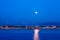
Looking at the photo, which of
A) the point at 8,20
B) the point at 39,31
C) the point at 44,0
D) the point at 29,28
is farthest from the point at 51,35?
the point at 8,20

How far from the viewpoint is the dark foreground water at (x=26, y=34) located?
4.17 feet

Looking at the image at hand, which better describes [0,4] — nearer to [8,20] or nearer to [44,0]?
[8,20]

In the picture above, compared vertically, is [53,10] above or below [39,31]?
above

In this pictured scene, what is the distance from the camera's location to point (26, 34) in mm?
1306

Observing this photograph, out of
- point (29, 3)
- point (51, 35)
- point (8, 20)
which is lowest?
point (51, 35)

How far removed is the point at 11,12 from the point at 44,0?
0.36 meters

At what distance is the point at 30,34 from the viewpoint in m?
1.31

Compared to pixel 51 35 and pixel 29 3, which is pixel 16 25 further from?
pixel 51 35

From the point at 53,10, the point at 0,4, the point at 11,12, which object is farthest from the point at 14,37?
the point at 53,10

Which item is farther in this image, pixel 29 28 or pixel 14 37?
pixel 14 37

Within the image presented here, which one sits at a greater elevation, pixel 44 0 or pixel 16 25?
pixel 44 0

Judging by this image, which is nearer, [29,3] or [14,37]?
[29,3]

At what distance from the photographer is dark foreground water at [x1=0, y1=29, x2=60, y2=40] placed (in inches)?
50.0

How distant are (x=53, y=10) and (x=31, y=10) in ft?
0.74
